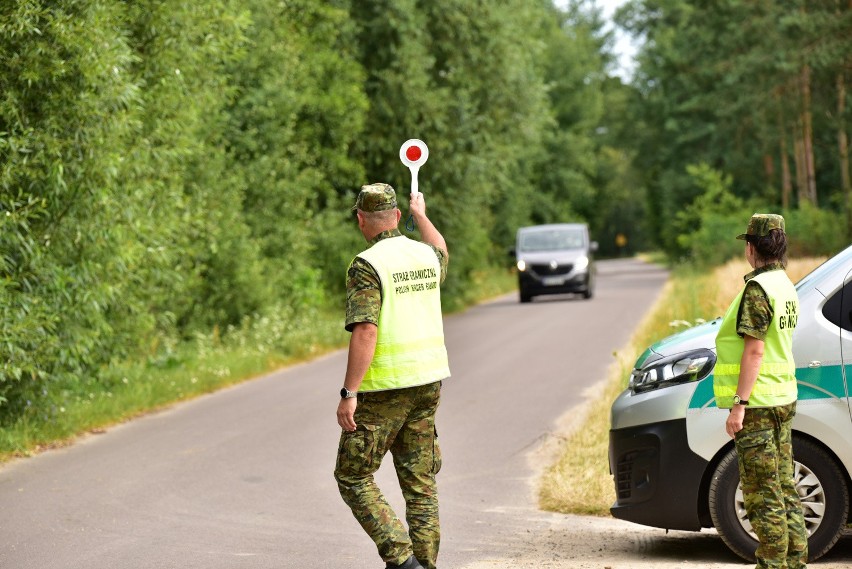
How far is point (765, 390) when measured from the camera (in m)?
5.94

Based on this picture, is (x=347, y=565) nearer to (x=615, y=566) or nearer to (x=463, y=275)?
(x=615, y=566)

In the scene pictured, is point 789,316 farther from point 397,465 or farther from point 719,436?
point 397,465

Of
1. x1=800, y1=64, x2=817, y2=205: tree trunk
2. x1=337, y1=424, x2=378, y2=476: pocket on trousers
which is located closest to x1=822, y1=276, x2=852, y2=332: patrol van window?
x1=337, y1=424, x2=378, y2=476: pocket on trousers

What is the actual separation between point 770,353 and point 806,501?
1211mm

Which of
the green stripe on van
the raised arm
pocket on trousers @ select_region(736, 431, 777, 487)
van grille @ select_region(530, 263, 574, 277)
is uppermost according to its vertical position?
the raised arm

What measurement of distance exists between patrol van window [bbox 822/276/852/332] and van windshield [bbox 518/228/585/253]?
29.8 meters

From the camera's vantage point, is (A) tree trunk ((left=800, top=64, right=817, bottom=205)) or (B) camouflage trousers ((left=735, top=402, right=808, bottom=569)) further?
(A) tree trunk ((left=800, top=64, right=817, bottom=205))

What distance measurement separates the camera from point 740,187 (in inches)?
2406

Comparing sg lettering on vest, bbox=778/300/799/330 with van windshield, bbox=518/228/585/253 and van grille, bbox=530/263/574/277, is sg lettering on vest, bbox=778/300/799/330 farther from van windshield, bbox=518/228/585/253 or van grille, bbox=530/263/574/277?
van windshield, bbox=518/228/585/253

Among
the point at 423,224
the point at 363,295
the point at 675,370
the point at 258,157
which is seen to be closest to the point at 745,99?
the point at 258,157

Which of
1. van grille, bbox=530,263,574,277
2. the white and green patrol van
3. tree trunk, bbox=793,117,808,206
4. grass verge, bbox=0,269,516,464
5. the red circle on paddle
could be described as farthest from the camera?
tree trunk, bbox=793,117,808,206

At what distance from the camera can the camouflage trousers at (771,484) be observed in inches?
234

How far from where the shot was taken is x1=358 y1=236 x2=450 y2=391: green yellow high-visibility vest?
5.88 m

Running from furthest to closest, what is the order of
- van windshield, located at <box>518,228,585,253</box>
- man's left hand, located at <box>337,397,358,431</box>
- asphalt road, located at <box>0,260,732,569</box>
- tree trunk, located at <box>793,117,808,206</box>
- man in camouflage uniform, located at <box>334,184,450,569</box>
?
tree trunk, located at <box>793,117,808,206</box> → van windshield, located at <box>518,228,585,253</box> → asphalt road, located at <box>0,260,732,569</box> → man in camouflage uniform, located at <box>334,184,450,569</box> → man's left hand, located at <box>337,397,358,431</box>
